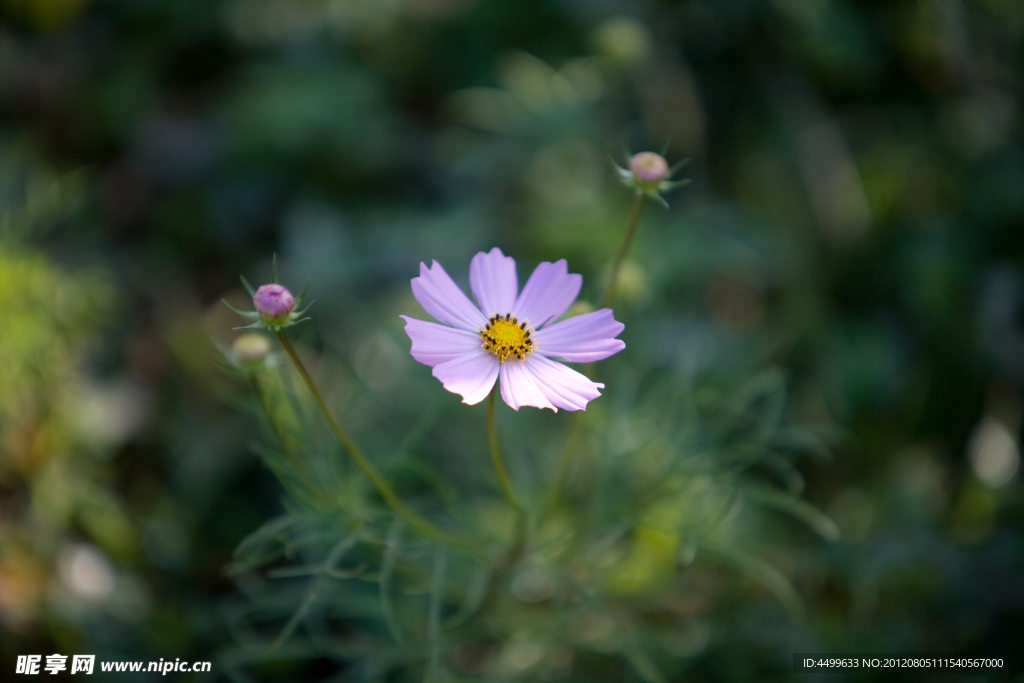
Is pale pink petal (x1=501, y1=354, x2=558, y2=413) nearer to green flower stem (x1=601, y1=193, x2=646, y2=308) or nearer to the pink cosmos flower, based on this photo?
the pink cosmos flower

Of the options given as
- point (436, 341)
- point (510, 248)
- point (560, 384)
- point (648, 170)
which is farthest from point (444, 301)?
point (510, 248)

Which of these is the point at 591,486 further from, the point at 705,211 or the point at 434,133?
the point at 434,133

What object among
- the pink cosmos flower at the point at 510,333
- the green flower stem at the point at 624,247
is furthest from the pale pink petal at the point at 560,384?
the green flower stem at the point at 624,247

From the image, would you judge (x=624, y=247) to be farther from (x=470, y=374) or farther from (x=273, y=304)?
(x=273, y=304)

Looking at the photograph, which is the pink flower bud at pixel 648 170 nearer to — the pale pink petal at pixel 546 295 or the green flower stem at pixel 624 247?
the green flower stem at pixel 624 247

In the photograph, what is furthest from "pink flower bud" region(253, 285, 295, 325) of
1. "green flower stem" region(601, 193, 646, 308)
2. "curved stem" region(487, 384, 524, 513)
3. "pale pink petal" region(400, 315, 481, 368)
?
"green flower stem" region(601, 193, 646, 308)
